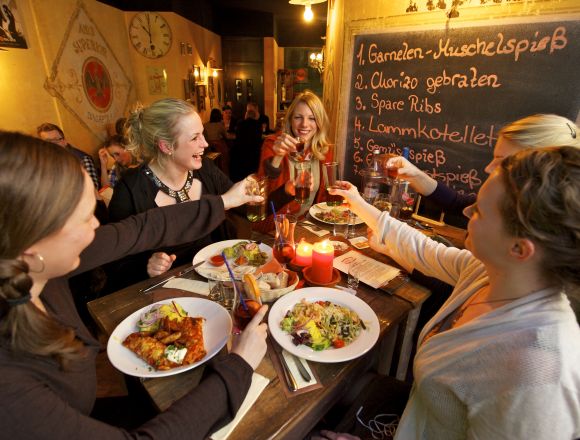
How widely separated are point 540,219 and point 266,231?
149 cm

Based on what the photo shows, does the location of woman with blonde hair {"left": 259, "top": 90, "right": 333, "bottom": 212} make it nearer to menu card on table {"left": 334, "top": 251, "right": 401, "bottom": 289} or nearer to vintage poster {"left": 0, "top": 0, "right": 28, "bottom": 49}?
menu card on table {"left": 334, "top": 251, "right": 401, "bottom": 289}

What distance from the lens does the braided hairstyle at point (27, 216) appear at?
72 centimetres

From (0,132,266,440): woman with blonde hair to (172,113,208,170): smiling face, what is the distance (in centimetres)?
118

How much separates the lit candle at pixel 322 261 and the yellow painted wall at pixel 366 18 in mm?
2203

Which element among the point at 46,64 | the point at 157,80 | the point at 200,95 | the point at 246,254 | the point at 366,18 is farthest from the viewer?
the point at 200,95

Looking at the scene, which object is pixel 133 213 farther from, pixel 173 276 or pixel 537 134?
pixel 537 134

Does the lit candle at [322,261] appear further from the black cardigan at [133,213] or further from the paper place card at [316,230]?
the black cardigan at [133,213]

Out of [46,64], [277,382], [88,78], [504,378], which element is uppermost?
[46,64]

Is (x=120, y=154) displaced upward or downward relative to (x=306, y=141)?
downward

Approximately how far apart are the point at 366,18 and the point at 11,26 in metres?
4.02

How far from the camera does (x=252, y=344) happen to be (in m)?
1.03

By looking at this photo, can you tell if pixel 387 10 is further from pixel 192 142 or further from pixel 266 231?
pixel 266 231

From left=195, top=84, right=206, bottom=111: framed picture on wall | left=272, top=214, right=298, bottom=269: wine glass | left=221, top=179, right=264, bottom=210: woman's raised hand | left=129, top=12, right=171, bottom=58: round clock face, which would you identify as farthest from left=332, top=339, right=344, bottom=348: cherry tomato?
left=195, top=84, right=206, bottom=111: framed picture on wall

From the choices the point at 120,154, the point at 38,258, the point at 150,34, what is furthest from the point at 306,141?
the point at 150,34
